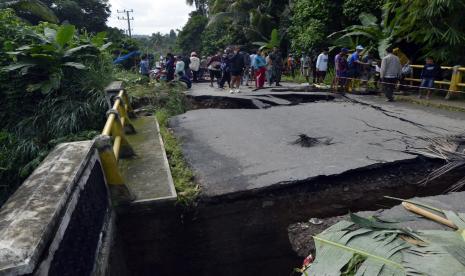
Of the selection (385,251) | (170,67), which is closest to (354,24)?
(170,67)

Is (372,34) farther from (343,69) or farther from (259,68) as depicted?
(259,68)

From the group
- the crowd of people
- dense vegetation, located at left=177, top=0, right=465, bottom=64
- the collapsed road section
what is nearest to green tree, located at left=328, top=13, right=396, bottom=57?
dense vegetation, located at left=177, top=0, right=465, bottom=64

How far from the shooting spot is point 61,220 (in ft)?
6.81

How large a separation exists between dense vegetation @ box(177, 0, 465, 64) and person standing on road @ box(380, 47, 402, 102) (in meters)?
1.41

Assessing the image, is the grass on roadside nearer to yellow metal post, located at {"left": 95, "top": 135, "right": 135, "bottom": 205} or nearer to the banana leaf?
yellow metal post, located at {"left": 95, "top": 135, "right": 135, "bottom": 205}

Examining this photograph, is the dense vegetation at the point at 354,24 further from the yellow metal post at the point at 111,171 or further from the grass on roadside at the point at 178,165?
the yellow metal post at the point at 111,171

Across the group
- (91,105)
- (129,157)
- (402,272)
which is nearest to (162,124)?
(91,105)

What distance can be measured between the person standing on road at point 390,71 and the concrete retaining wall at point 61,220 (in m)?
7.91

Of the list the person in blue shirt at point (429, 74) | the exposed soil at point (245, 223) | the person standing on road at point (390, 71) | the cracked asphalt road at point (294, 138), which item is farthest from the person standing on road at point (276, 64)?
the exposed soil at point (245, 223)

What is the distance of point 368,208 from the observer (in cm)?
410

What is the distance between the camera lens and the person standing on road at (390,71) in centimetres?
909

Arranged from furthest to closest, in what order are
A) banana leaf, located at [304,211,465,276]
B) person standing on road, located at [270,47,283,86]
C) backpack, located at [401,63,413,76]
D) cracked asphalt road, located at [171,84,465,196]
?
person standing on road, located at [270,47,283,86]
backpack, located at [401,63,413,76]
cracked asphalt road, located at [171,84,465,196]
banana leaf, located at [304,211,465,276]

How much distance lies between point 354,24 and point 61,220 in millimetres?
15035

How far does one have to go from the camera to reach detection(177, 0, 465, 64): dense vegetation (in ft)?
31.2
